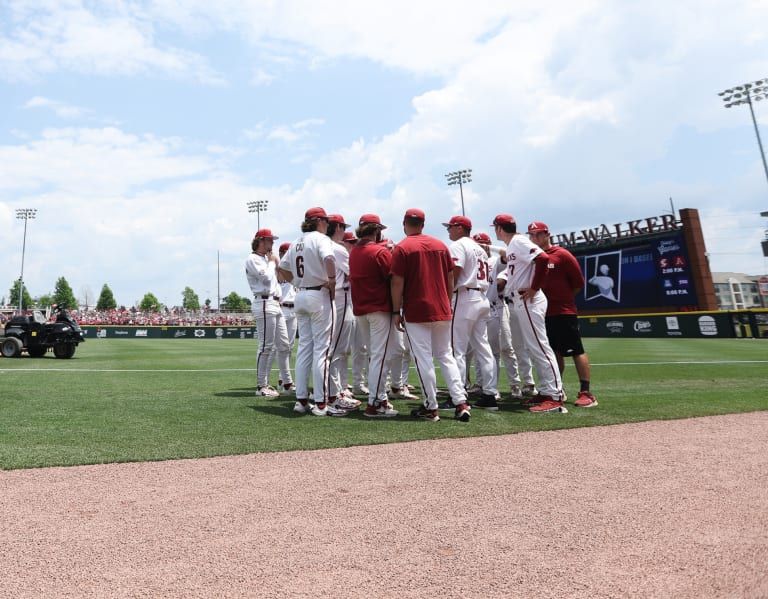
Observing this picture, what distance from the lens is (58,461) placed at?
3.48 meters

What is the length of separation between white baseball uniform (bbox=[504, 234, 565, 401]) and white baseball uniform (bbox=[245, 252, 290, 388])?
10.8 ft

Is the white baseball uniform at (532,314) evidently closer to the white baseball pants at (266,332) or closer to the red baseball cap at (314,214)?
the red baseball cap at (314,214)

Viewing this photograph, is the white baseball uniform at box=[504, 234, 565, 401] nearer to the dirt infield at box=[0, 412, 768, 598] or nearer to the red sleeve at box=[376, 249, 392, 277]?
the red sleeve at box=[376, 249, 392, 277]

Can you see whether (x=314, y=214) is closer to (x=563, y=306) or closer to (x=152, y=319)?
(x=563, y=306)

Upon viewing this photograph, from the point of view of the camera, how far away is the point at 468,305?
579cm

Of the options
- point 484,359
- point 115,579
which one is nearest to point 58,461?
point 115,579

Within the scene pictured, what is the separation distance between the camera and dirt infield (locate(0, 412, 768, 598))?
6.11 ft

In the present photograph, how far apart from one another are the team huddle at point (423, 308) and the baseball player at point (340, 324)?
0.05 feet

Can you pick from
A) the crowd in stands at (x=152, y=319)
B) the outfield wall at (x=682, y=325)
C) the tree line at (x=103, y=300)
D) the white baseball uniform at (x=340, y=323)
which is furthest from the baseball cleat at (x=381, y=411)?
the tree line at (x=103, y=300)

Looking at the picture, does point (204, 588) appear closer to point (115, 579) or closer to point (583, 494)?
point (115, 579)

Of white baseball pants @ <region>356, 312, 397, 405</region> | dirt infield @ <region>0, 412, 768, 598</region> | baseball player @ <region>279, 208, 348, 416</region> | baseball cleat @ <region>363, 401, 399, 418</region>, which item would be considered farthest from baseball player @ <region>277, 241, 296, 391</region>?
dirt infield @ <region>0, 412, 768, 598</region>

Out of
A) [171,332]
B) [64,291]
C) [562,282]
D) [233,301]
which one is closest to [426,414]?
[562,282]

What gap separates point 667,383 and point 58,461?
26.3 feet

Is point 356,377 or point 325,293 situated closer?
point 325,293
